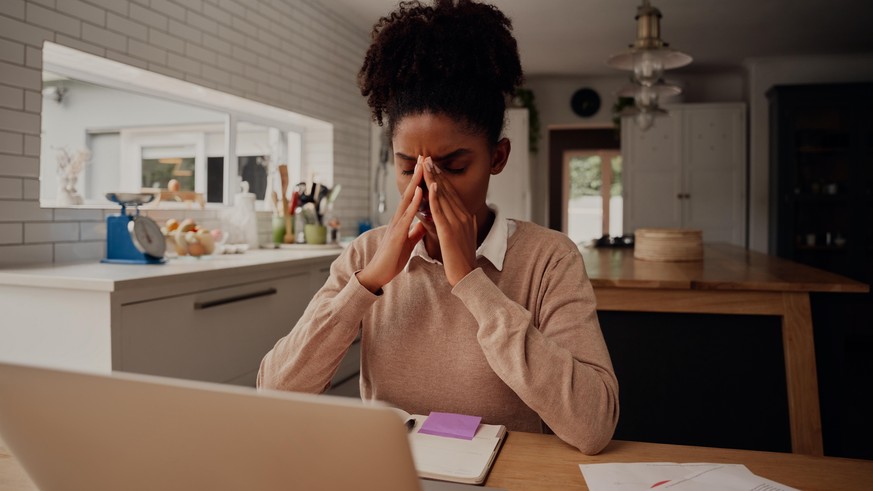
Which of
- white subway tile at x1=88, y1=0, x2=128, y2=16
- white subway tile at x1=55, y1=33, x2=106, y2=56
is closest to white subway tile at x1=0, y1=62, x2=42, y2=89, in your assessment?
white subway tile at x1=55, y1=33, x2=106, y2=56

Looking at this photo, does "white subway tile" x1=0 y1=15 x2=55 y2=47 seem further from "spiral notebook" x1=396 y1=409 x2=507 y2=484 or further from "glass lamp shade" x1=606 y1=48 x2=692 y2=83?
"glass lamp shade" x1=606 y1=48 x2=692 y2=83

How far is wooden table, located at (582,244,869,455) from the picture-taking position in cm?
205

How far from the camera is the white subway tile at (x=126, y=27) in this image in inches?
104

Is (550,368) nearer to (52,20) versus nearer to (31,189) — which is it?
(31,189)

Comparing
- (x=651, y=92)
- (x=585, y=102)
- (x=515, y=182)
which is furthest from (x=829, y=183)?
(x=651, y=92)

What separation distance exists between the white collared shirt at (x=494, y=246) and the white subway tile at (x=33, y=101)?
1.83 m

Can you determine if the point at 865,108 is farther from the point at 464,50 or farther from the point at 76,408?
the point at 76,408

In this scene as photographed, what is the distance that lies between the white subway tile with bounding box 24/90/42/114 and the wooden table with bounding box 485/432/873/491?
2196 mm

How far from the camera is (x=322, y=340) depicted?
3.53ft

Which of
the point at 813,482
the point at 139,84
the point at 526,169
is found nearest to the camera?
the point at 813,482

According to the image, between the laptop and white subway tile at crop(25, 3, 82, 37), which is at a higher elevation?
white subway tile at crop(25, 3, 82, 37)

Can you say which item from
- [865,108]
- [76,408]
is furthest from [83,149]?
[865,108]

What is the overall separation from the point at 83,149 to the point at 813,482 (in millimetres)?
2734

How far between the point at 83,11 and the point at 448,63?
2.04 m
